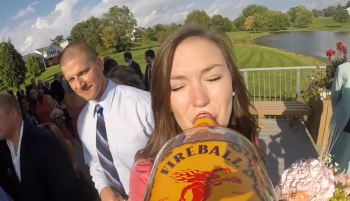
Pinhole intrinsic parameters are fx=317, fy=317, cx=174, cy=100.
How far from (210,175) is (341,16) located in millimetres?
7513

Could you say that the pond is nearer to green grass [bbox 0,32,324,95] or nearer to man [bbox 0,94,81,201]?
green grass [bbox 0,32,324,95]

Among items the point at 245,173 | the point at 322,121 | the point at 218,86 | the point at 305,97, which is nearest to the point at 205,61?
the point at 218,86

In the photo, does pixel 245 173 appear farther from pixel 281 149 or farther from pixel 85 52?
pixel 281 149

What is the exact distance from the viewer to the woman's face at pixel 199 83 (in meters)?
0.83

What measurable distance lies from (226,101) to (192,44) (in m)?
0.20

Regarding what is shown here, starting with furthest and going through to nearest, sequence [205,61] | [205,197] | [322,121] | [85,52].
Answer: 1. [322,121]
2. [85,52]
3. [205,61]
4. [205,197]

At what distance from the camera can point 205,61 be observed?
0.85m

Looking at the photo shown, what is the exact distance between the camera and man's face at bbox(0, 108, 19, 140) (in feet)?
7.54

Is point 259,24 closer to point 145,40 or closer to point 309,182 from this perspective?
point 145,40

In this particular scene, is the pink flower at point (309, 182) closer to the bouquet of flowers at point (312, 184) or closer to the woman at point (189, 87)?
the bouquet of flowers at point (312, 184)

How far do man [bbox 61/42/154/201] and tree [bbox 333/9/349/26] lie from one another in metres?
6.31

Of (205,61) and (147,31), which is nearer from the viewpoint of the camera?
(205,61)

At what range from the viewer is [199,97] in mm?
819

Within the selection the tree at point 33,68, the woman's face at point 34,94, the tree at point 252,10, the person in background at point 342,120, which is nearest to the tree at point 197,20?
the person in background at point 342,120
